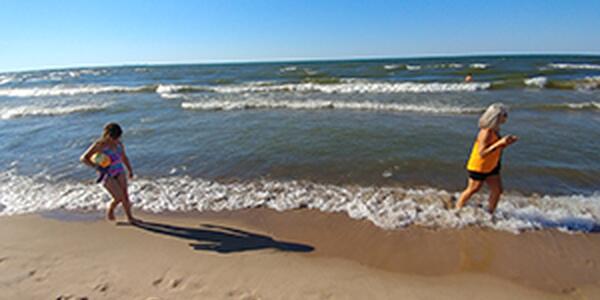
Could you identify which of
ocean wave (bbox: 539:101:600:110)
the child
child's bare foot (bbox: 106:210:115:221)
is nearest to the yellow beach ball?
the child

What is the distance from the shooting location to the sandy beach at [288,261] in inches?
112

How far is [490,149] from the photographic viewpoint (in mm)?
3400

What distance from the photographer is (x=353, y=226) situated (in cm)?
400

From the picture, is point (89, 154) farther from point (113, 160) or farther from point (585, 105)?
point (585, 105)

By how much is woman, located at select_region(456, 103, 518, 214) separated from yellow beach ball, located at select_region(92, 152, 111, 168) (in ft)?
15.9

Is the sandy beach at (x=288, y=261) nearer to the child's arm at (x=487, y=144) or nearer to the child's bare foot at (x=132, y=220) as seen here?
the child's bare foot at (x=132, y=220)

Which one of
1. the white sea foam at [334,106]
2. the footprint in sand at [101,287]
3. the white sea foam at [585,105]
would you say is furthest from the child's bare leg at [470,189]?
the white sea foam at [585,105]

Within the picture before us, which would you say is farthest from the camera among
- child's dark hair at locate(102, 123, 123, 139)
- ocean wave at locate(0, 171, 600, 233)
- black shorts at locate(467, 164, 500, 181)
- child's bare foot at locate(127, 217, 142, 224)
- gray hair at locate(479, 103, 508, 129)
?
child's bare foot at locate(127, 217, 142, 224)

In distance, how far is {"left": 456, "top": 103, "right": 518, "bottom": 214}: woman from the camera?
3307 mm

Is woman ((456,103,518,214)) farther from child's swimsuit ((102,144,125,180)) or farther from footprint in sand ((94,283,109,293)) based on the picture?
child's swimsuit ((102,144,125,180))

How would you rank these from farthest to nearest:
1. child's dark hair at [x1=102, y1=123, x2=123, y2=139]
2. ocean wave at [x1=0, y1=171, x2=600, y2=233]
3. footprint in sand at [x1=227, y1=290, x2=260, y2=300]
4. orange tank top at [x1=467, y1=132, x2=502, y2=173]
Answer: ocean wave at [x1=0, y1=171, x2=600, y2=233] < child's dark hair at [x1=102, y1=123, x2=123, y2=139] < orange tank top at [x1=467, y1=132, x2=502, y2=173] < footprint in sand at [x1=227, y1=290, x2=260, y2=300]

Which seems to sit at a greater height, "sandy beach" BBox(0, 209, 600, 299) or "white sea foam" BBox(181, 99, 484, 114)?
"white sea foam" BBox(181, 99, 484, 114)

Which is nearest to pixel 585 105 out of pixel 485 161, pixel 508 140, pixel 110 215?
pixel 485 161

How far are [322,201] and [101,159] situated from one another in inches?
129
